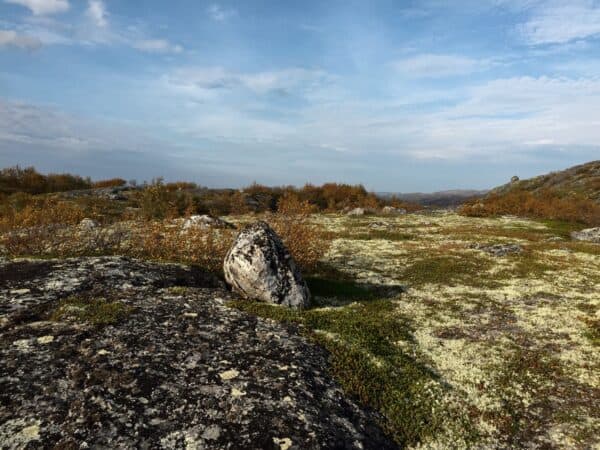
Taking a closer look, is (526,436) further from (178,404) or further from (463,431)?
(178,404)

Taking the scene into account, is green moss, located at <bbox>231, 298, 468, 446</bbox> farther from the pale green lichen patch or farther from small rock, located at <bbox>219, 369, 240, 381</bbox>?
small rock, located at <bbox>219, 369, 240, 381</bbox>

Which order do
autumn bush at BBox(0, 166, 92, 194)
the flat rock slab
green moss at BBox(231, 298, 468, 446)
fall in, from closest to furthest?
the flat rock slab, green moss at BBox(231, 298, 468, 446), autumn bush at BBox(0, 166, 92, 194)

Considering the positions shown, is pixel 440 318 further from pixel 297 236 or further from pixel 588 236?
pixel 588 236

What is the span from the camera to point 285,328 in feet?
38.0

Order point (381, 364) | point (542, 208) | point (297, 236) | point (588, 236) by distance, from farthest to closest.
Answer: point (542, 208)
point (588, 236)
point (297, 236)
point (381, 364)

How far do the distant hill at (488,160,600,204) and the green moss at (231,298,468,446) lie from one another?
65.7m

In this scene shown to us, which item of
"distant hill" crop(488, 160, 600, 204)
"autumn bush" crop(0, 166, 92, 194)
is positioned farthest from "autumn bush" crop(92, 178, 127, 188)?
"distant hill" crop(488, 160, 600, 204)

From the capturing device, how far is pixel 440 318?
48.9ft

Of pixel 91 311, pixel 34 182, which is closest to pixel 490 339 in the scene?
pixel 91 311

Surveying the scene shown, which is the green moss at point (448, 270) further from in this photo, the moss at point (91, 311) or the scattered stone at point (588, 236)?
the scattered stone at point (588, 236)

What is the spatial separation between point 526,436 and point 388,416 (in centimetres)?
293

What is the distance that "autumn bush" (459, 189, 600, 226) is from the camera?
4759 centimetres

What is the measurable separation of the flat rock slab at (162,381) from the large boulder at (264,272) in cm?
233

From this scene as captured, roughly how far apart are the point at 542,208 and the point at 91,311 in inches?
2223
